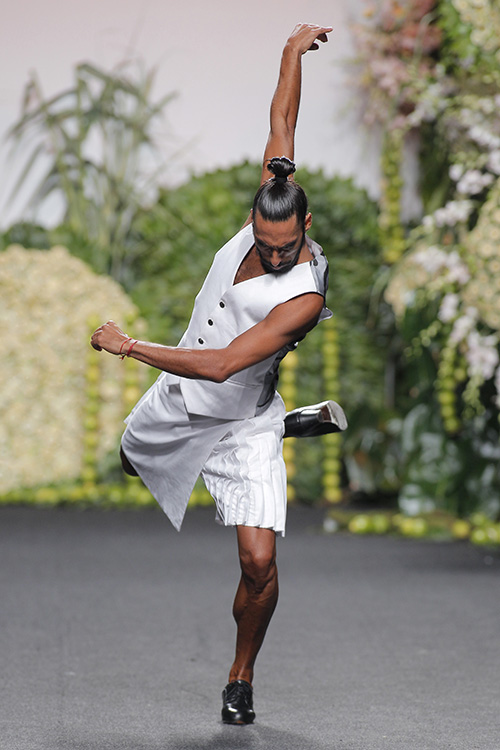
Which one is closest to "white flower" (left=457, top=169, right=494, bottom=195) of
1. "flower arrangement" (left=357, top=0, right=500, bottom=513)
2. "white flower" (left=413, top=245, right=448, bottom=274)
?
"flower arrangement" (left=357, top=0, right=500, bottom=513)

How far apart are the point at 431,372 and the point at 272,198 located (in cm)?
330

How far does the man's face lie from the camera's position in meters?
2.24

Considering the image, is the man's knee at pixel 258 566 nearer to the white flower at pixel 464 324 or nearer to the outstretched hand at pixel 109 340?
the outstretched hand at pixel 109 340

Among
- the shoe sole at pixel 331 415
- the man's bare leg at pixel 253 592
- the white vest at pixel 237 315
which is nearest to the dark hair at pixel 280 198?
the white vest at pixel 237 315

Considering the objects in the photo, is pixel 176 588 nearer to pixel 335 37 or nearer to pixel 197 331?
pixel 197 331

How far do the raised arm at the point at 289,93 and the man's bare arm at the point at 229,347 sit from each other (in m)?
0.44

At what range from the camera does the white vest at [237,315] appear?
2346 millimetres

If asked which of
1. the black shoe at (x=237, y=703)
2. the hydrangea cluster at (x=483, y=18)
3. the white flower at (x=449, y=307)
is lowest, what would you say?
the black shoe at (x=237, y=703)

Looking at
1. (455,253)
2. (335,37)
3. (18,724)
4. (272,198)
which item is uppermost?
(335,37)

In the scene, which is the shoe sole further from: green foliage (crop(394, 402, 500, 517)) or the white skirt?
green foliage (crop(394, 402, 500, 517))

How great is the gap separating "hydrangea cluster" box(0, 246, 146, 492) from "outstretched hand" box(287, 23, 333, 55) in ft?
12.2

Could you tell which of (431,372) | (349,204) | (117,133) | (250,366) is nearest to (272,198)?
(250,366)

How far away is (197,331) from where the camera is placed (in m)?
Result: 2.52

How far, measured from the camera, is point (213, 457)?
2609 millimetres
